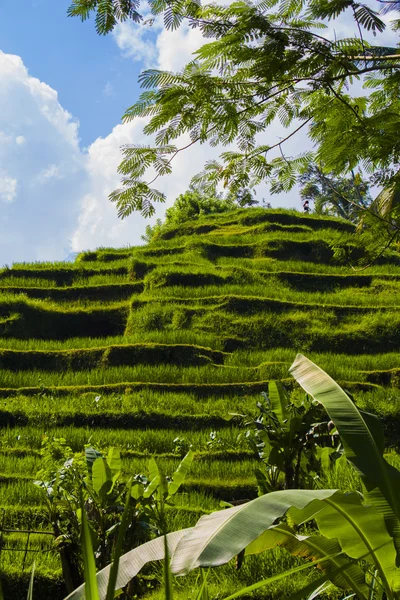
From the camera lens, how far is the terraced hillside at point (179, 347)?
5582 millimetres

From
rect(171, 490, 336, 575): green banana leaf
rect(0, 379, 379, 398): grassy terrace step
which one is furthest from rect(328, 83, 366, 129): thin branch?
rect(0, 379, 379, 398): grassy terrace step

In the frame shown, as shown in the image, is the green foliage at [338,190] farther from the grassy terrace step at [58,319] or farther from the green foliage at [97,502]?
the grassy terrace step at [58,319]

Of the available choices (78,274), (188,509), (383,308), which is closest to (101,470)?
(188,509)

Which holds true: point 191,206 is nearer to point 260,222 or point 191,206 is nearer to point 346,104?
point 260,222

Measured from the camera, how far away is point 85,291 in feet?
36.3

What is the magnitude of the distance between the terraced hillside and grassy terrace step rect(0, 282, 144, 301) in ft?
0.09

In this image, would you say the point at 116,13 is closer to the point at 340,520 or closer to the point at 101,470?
the point at 101,470

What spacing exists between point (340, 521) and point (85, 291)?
9633mm

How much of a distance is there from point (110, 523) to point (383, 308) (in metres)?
7.62

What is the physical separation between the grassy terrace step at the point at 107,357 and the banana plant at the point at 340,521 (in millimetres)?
6313

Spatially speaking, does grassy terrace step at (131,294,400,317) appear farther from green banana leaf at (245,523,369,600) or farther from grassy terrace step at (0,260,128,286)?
green banana leaf at (245,523,369,600)

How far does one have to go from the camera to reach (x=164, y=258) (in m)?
12.3

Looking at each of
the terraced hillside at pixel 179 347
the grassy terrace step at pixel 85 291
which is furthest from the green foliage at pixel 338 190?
the grassy terrace step at pixel 85 291

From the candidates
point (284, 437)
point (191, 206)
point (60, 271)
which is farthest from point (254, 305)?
point (191, 206)
